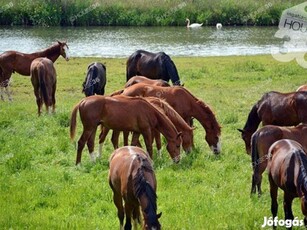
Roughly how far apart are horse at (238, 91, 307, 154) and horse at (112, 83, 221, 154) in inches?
30.1

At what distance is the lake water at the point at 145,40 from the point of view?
30609 millimetres

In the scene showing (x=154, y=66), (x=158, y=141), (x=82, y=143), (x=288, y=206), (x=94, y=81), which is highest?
(x=154, y=66)

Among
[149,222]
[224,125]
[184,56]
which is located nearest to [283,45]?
[184,56]

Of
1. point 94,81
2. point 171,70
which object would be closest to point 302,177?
point 94,81

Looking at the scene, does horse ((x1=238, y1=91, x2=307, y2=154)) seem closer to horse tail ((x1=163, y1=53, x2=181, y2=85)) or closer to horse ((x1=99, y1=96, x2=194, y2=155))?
horse ((x1=99, y1=96, x2=194, y2=155))

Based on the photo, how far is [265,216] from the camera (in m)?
7.53

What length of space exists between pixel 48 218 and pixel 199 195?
239 centimetres

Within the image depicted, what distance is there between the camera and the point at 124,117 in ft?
32.9

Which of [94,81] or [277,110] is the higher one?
[277,110]

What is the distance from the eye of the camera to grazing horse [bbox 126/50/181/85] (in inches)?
619

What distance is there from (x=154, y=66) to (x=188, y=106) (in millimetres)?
5033

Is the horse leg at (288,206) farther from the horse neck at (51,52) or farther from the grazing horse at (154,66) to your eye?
the horse neck at (51,52)

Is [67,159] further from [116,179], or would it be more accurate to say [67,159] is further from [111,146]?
[116,179]

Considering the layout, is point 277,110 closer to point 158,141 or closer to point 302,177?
point 158,141
